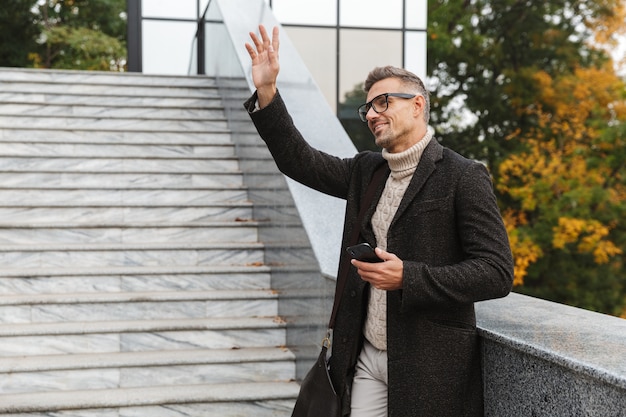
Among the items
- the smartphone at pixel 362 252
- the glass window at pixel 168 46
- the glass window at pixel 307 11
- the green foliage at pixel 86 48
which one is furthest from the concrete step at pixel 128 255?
the green foliage at pixel 86 48

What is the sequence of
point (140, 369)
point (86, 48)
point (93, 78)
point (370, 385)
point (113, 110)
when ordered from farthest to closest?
point (86, 48)
point (93, 78)
point (113, 110)
point (140, 369)
point (370, 385)

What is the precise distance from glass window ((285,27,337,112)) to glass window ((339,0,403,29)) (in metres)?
0.44

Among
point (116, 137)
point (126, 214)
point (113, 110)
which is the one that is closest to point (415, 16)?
point (113, 110)

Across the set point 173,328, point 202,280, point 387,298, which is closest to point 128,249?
point 202,280

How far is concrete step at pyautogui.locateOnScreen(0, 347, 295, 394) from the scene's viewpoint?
4.49 m

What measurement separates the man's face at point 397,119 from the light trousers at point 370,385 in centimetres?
73

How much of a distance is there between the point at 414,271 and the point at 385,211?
0.39 m

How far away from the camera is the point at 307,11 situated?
13.2 meters

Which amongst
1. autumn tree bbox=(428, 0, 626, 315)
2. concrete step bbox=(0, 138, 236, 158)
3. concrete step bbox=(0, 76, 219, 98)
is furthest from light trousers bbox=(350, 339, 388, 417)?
autumn tree bbox=(428, 0, 626, 315)

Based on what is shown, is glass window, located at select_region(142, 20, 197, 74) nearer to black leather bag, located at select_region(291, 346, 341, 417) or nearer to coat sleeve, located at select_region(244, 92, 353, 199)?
coat sleeve, located at select_region(244, 92, 353, 199)

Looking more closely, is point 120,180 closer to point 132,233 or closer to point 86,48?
point 132,233

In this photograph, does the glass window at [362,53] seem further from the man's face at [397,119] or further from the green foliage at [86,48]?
the green foliage at [86,48]

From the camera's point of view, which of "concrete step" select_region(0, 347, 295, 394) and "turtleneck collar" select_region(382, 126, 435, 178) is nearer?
"turtleneck collar" select_region(382, 126, 435, 178)

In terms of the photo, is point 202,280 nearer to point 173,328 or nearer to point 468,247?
point 173,328
